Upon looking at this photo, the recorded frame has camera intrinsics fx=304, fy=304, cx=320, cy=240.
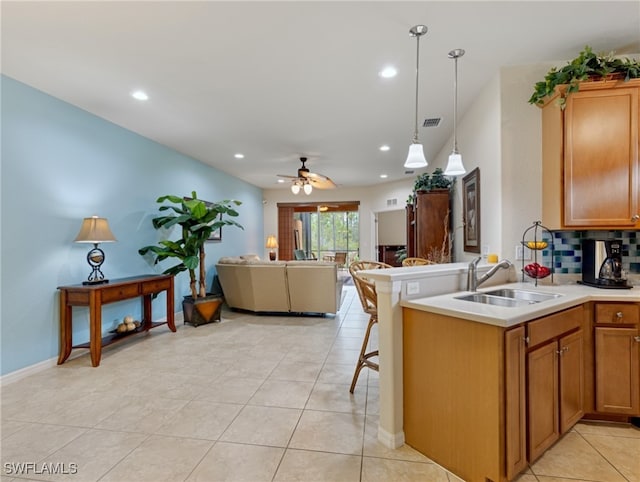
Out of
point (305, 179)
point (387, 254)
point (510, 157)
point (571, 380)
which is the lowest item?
point (571, 380)

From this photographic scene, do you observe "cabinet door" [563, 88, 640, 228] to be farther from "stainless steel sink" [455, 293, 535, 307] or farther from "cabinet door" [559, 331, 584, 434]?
"cabinet door" [559, 331, 584, 434]

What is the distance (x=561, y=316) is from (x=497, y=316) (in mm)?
712

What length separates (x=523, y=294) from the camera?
228cm

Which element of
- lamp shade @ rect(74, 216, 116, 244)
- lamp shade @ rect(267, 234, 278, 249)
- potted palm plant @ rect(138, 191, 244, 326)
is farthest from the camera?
lamp shade @ rect(267, 234, 278, 249)

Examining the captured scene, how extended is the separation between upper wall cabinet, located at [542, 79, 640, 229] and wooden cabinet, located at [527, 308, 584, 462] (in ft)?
2.96

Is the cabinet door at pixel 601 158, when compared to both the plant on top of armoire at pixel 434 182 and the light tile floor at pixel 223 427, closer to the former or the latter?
the light tile floor at pixel 223 427

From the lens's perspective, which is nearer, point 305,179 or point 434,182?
point 434,182

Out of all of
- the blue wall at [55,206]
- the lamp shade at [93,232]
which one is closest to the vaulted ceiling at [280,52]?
the blue wall at [55,206]

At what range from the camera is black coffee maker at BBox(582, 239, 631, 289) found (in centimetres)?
231

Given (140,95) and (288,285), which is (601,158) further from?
(140,95)

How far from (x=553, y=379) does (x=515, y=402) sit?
46cm

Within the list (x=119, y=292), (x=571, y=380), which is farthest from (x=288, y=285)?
(x=571, y=380)

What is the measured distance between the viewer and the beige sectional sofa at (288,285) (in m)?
4.85

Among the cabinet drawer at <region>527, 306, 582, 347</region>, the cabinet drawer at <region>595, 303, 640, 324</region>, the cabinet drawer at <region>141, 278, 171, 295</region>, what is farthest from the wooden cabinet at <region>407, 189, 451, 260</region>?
the cabinet drawer at <region>141, 278, 171, 295</region>
